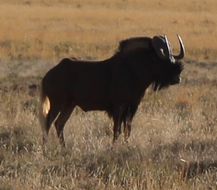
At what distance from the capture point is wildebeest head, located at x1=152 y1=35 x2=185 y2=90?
1006 centimetres

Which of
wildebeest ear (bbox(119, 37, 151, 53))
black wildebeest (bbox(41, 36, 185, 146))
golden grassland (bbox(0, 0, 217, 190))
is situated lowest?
golden grassland (bbox(0, 0, 217, 190))

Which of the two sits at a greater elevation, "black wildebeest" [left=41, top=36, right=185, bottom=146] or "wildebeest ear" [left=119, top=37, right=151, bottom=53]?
"wildebeest ear" [left=119, top=37, right=151, bottom=53]

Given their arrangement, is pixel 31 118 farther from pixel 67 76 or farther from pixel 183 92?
pixel 183 92

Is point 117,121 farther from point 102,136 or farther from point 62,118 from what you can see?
point 62,118

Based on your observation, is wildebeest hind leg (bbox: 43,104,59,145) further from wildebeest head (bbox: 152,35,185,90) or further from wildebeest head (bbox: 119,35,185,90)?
wildebeest head (bbox: 152,35,185,90)

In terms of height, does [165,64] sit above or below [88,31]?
above

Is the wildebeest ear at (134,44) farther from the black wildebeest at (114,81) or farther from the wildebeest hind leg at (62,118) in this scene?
the wildebeest hind leg at (62,118)

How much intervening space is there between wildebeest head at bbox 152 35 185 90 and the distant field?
12.8m

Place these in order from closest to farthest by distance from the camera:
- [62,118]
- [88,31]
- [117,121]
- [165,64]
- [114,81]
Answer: [117,121] → [114,81] → [165,64] → [62,118] → [88,31]

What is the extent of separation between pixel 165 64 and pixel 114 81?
77 centimetres

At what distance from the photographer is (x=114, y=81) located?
10023 mm

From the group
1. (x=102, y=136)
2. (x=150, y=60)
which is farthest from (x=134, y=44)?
(x=102, y=136)

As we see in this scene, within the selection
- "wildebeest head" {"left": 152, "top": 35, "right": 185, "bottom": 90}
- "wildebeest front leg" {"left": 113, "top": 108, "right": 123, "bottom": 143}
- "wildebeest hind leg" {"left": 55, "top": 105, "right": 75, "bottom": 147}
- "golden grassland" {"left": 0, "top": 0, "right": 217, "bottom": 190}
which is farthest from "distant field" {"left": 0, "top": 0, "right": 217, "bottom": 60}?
"wildebeest front leg" {"left": 113, "top": 108, "right": 123, "bottom": 143}

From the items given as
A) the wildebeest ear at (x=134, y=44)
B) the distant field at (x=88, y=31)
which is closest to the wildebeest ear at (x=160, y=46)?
the wildebeest ear at (x=134, y=44)
